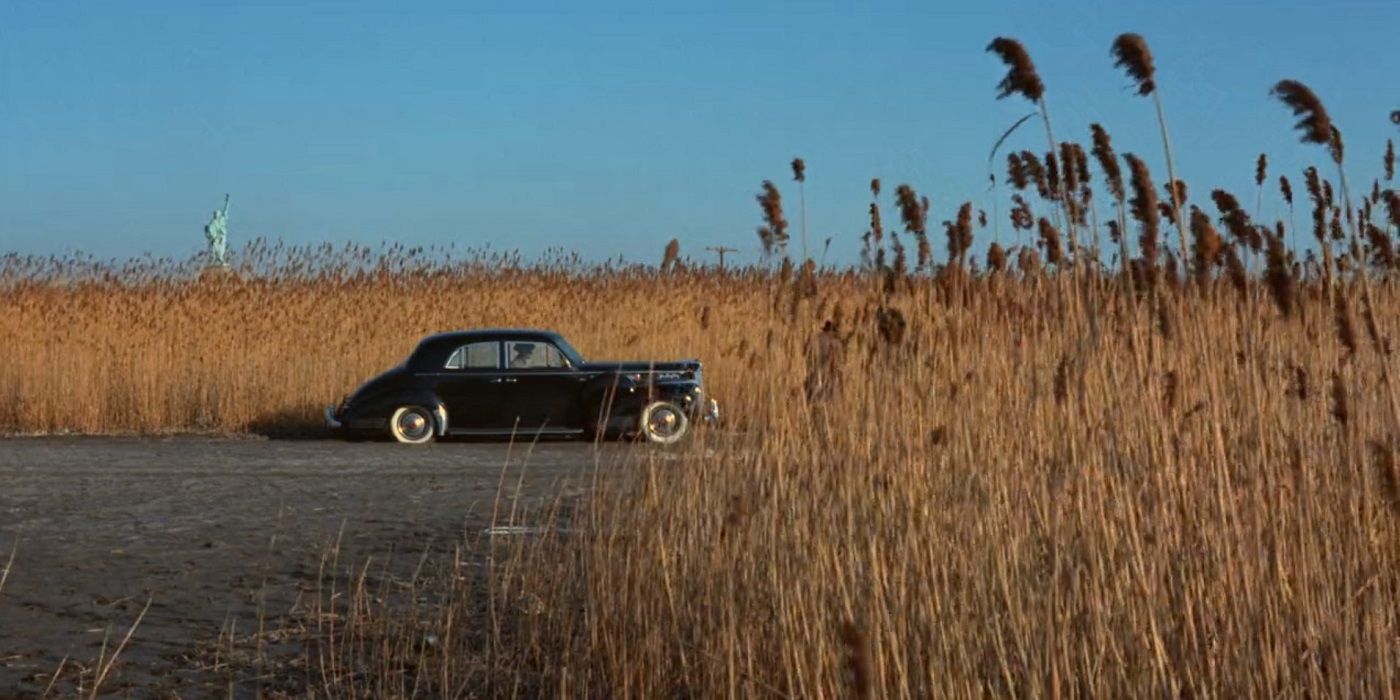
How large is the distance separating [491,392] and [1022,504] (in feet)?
41.8

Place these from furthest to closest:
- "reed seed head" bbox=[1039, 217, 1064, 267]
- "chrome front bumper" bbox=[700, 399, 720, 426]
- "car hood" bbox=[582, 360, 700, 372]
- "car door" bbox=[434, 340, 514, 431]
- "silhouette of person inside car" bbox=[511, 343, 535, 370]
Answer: "silhouette of person inside car" bbox=[511, 343, 535, 370]
"car door" bbox=[434, 340, 514, 431]
"car hood" bbox=[582, 360, 700, 372]
"chrome front bumper" bbox=[700, 399, 720, 426]
"reed seed head" bbox=[1039, 217, 1064, 267]

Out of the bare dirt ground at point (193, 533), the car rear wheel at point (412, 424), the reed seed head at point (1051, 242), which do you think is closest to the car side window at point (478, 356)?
the car rear wheel at point (412, 424)

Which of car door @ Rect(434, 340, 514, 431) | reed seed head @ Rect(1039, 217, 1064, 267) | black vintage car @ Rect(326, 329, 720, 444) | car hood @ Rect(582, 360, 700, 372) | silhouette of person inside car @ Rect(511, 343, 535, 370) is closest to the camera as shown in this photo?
reed seed head @ Rect(1039, 217, 1064, 267)

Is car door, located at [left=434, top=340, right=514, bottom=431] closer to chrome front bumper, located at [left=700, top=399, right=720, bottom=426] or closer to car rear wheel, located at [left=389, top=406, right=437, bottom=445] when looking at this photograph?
car rear wheel, located at [left=389, top=406, right=437, bottom=445]

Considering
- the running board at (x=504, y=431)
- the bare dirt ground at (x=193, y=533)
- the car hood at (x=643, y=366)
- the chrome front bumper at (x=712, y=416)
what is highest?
the car hood at (x=643, y=366)

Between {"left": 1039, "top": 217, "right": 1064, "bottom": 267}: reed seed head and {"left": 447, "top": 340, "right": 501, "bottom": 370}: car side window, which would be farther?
{"left": 447, "top": 340, "right": 501, "bottom": 370}: car side window

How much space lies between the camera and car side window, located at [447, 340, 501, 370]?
17.3 m

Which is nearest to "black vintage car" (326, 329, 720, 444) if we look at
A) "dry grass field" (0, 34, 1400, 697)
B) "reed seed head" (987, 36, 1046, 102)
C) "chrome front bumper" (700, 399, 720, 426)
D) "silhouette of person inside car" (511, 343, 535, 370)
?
"silhouette of person inside car" (511, 343, 535, 370)

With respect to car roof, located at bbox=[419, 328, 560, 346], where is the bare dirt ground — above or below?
below

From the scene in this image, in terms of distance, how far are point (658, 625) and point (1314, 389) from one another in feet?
6.16

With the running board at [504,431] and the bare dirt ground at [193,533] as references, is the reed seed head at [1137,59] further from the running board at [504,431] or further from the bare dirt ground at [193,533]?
the running board at [504,431]

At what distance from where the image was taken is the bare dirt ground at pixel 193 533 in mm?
6000

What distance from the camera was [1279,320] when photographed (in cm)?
577

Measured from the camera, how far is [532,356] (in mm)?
17328
